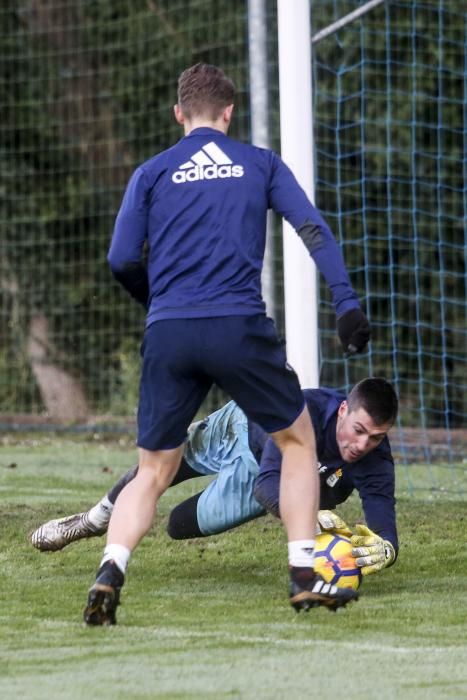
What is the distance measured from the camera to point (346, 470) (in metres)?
6.01

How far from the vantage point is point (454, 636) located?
4789 millimetres

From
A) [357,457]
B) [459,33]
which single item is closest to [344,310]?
[357,457]

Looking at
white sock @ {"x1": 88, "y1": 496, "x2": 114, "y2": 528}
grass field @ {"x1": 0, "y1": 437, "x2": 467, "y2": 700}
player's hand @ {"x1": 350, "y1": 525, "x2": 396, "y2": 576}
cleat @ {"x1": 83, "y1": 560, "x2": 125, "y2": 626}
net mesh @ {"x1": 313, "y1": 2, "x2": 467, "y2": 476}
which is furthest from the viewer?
net mesh @ {"x1": 313, "y1": 2, "x2": 467, "y2": 476}

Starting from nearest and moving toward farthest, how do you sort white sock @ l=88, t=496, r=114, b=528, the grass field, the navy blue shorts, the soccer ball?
the grass field < the navy blue shorts < the soccer ball < white sock @ l=88, t=496, r=114, b=528

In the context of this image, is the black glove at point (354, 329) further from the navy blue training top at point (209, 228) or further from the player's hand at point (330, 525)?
the player's hand at point (330, 525)

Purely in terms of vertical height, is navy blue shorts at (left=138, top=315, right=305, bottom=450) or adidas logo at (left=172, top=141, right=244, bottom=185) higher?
adidas logo at (left=172, top=141, right=244, bottom=185)

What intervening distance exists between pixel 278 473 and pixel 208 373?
0.80 metres

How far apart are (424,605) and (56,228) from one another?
13.0 metres

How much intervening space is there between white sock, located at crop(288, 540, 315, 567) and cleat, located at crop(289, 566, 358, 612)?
20 millimetres

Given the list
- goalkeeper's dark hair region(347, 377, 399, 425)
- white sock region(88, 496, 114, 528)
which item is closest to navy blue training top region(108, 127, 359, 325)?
goalkeeper's dark hair region(347, 377, 399, 425)

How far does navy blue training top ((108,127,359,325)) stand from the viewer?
5047 millimetres

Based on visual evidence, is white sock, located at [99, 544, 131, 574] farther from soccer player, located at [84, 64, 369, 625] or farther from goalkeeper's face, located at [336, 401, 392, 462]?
goalkeeper's face, located at [336, 401, 392, 462]

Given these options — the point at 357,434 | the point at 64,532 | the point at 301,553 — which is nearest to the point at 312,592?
the point at 301,553

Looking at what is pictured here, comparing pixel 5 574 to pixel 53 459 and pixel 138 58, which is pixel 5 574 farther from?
pixel 138 58
